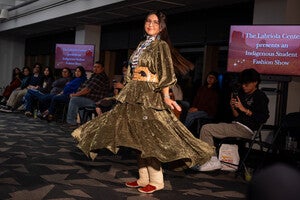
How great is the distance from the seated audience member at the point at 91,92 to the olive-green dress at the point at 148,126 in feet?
13.0

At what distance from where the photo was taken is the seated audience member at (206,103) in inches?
217

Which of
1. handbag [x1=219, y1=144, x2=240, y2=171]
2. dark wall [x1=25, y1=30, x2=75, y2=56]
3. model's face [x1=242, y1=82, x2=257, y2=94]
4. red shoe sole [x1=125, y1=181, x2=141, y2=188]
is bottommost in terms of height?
red shoe sole [x1=125, y1=181, x2=141, y2=188]

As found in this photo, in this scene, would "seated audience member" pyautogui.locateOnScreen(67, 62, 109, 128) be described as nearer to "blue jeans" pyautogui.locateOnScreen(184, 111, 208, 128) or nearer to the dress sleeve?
"blue jeans" pyautogui.locateOnScreen(184, 111, 208, 128)

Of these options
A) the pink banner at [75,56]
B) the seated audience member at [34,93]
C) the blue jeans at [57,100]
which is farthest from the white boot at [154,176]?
the pink banner at [75,56]

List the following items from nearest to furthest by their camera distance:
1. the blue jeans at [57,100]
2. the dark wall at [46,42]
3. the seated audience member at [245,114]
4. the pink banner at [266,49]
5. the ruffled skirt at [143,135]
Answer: the ruffled skirt at [143,135]
the seated audience member at [245,114]
the pink banner at [266,49]
the blue jeans at [57,100]
the dark wall at [46,42]

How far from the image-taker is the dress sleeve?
2854 mm

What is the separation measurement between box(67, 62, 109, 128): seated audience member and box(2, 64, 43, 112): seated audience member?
2.30 metres

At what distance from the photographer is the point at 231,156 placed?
4141 mm

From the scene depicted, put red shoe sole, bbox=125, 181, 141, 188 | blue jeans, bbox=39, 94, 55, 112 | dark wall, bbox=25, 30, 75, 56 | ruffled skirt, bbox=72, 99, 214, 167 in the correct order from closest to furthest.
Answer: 1. ruffled skirt, bbox=72, 99, 214, 167
2. red shoe sole, bbox=125, 181, 141, 188
3. blue jeans, bbox=39, 94, 55, 112
4. dark wall, bbox=25, 30, 75, 56

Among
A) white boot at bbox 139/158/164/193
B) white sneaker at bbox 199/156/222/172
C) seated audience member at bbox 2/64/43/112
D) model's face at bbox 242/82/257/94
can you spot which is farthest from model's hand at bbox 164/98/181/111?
seated audience member at bbox 2/64/43/112

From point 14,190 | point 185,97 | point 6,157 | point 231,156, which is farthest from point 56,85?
point 14,190

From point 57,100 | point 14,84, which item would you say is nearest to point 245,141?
point 57,100

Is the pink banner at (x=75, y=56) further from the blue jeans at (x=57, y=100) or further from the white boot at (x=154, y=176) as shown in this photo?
the white boot at (x=154, y=176)

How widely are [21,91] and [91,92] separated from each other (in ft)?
10.7
